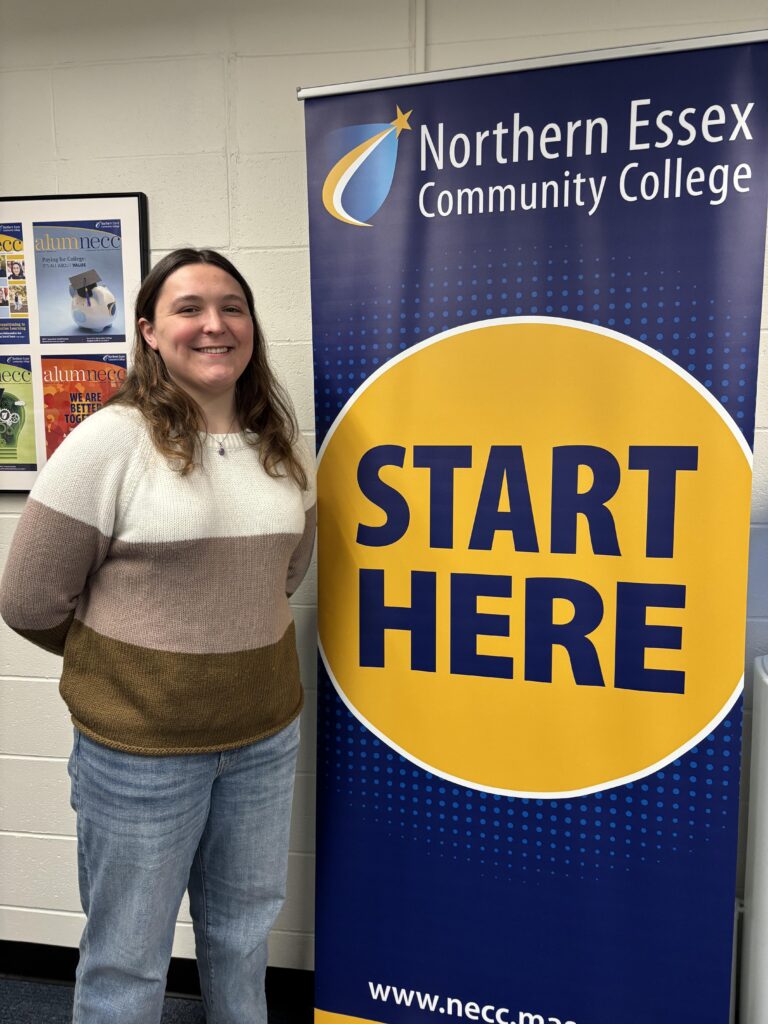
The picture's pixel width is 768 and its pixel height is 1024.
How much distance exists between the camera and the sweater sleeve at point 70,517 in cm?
127

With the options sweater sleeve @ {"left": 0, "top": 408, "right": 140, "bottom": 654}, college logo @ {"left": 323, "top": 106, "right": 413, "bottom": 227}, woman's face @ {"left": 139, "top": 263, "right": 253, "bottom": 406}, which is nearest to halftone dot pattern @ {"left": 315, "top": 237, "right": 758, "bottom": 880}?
college logo @ {"left": 323, "top": 106, "right": 413, "bottom": 227}

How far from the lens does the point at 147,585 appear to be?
132 centimetres

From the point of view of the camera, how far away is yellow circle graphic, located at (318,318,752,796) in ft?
4.67

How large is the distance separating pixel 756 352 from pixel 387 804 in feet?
3.73

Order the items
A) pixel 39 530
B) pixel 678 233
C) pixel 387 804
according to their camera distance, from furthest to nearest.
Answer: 1. pixel 387 804
2. pixel 678 233
3. pixel 39 530

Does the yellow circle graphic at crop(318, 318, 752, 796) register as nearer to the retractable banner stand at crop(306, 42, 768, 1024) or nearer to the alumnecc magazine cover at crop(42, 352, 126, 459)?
the retractable banner stand at crop(306, 42, 768, 1024)

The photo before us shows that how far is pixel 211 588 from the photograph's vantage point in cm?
134

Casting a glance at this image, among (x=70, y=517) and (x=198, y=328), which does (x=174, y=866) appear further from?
(x=198, y=328)

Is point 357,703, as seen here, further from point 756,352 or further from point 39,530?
point 756,352

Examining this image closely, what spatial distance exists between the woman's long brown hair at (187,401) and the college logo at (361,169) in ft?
0.88

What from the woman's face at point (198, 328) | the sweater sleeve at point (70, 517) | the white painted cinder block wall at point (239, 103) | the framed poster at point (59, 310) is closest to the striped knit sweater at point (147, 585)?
the sweater sleeve at point (70, 517)

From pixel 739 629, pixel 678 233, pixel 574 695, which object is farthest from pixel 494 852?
pixel 678 233

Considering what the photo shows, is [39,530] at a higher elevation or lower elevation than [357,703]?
higher

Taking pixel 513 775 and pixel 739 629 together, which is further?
pixel 513 775
